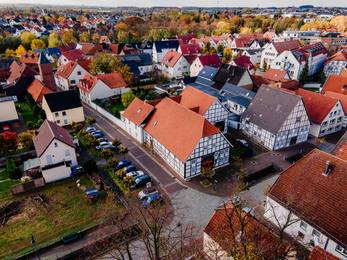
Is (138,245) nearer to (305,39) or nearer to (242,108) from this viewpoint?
(242,108)

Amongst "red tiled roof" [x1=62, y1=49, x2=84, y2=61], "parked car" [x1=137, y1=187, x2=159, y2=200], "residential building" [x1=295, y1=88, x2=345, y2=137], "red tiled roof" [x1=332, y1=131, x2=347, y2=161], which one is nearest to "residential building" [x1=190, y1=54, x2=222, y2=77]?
"residential building" [x1=295, y1=88, x2=345, y2=137]

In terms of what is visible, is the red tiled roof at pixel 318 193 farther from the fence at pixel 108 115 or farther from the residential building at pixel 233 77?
the residential building at pixel 233 77

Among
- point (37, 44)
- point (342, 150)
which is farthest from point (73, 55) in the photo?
point (342, 150)

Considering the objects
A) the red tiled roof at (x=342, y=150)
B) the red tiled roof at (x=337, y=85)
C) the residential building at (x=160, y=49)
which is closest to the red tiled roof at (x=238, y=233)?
the red tiled roof at (x=342, y=150)

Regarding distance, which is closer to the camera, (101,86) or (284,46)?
(101,86)

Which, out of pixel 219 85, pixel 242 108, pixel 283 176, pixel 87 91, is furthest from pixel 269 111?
pixel 87 91

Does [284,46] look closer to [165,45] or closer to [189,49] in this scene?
[189,49]
